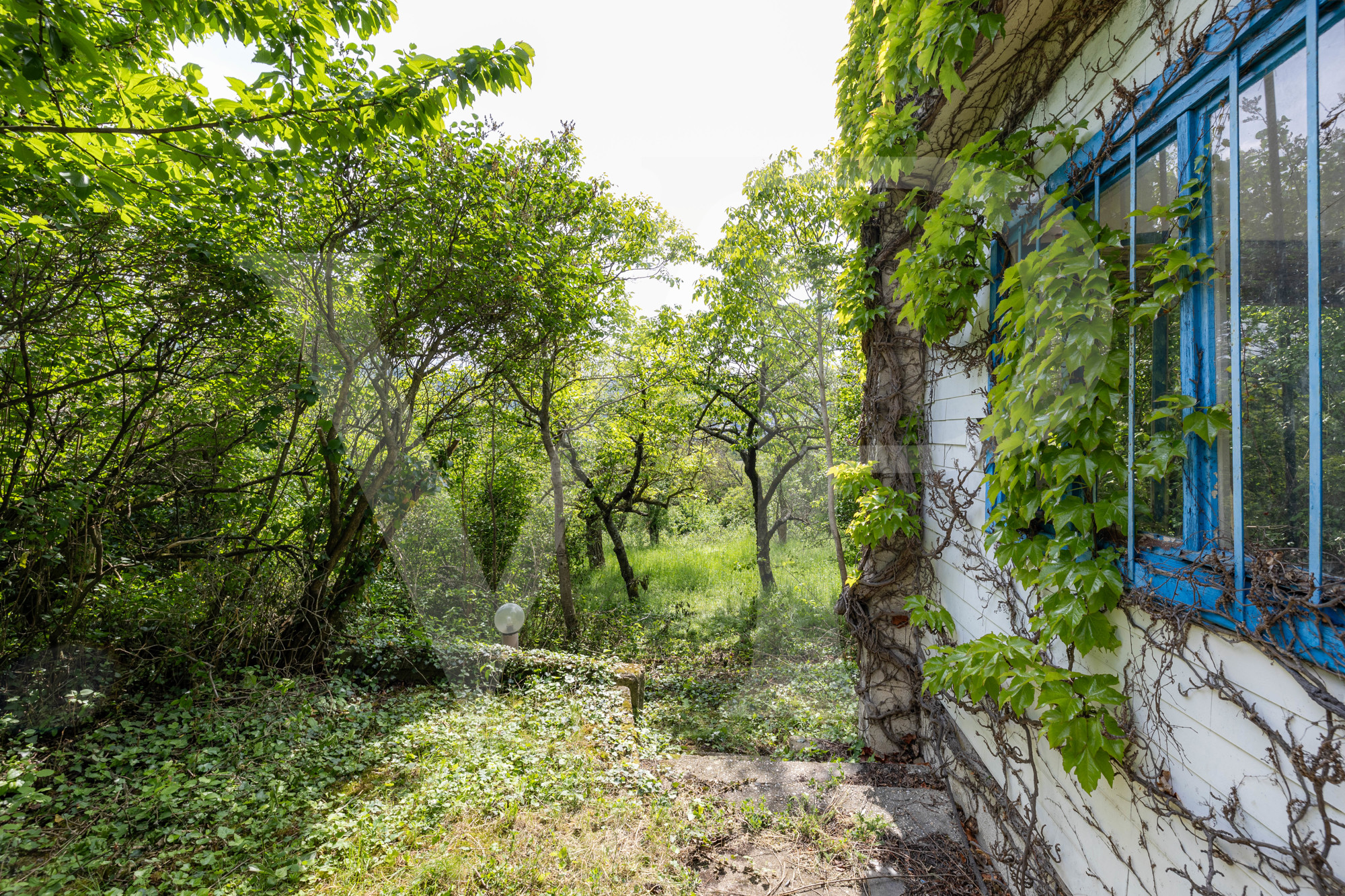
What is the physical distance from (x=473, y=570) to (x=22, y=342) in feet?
17.3

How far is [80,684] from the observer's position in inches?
136

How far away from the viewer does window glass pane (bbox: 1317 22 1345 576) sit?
107 centimetres

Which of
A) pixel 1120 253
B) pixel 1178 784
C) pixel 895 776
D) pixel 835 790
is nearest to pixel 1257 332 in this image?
pixel 1120 253

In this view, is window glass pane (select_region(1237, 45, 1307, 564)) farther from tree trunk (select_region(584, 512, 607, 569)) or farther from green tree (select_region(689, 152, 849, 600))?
tree trunk (select_region(584, 512, 607, 569))

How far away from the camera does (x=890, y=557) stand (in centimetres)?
354

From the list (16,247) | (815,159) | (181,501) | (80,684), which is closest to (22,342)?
(16,247)

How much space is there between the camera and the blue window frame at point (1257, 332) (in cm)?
109

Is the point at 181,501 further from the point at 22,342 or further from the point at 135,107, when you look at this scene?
the point at 135,107

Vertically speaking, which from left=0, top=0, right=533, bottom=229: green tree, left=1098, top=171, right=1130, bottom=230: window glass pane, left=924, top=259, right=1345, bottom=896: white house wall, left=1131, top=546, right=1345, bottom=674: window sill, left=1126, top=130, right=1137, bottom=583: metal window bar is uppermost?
left=0, top=0, right=533, bottom=229: green tree

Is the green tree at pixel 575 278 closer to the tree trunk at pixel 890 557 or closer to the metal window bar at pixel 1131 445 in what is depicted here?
the tree trunk at pixel 890 557

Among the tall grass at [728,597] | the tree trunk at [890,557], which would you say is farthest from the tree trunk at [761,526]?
the tree trunk at [890,557]

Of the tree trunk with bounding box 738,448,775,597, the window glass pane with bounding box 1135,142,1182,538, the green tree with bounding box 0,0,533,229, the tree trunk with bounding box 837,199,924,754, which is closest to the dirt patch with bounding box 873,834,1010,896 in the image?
the tree trunk with bounding box 837,199,924,754

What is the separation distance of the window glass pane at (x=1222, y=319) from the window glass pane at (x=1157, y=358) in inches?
4.1

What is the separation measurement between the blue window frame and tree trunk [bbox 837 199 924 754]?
1.88 meters
